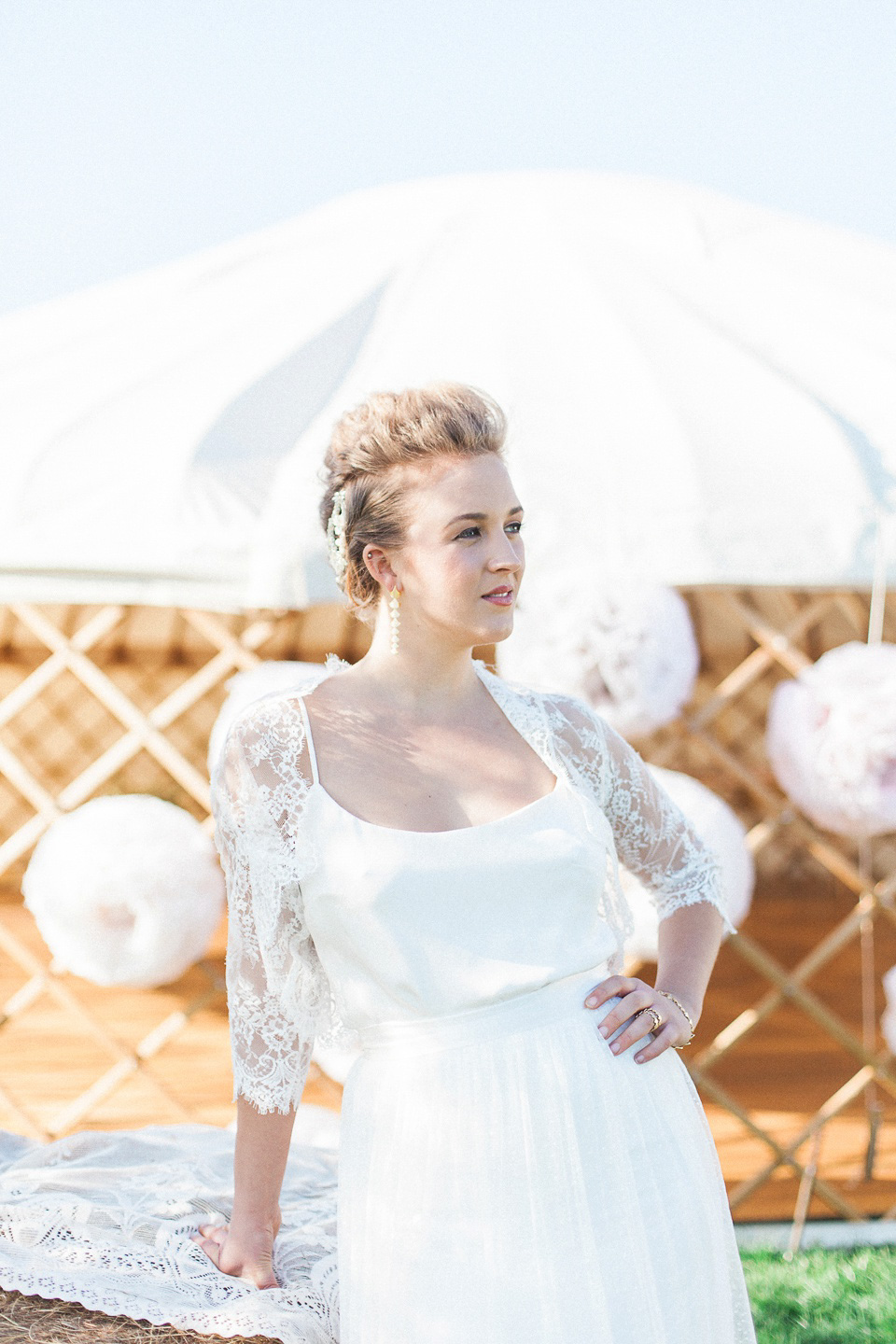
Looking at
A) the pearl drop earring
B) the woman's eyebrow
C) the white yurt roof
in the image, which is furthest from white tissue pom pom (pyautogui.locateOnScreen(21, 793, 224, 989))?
the woman's eyebrow

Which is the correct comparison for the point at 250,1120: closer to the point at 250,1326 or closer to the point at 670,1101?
the point at 250,1326

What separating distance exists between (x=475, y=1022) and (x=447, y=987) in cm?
4

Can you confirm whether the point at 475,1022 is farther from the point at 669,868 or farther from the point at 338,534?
the point at 338,534

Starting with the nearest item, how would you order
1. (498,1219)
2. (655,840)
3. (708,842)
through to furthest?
1. (498,1219)
2. (655,840)
3. (708,842)

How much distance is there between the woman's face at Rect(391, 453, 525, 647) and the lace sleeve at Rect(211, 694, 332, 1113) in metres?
0.16

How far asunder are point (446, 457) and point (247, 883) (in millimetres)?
391

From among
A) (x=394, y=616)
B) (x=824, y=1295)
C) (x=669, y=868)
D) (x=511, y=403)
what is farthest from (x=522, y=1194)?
(x=511, y=403)

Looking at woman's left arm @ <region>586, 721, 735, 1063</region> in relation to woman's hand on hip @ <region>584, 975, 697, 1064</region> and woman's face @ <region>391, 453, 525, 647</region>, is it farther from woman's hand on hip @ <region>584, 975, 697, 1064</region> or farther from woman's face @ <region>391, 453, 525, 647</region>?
woman's face @ <region>391, 453, 525, 647</region>

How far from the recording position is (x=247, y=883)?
1.11m

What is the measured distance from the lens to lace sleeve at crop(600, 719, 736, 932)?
50.2 inches

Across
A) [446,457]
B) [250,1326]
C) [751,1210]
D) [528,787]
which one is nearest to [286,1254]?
[250,1326]

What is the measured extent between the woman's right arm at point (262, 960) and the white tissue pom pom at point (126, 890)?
1.30 meters

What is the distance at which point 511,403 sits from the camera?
7.97 ft

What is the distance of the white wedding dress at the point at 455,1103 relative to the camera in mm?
1030
